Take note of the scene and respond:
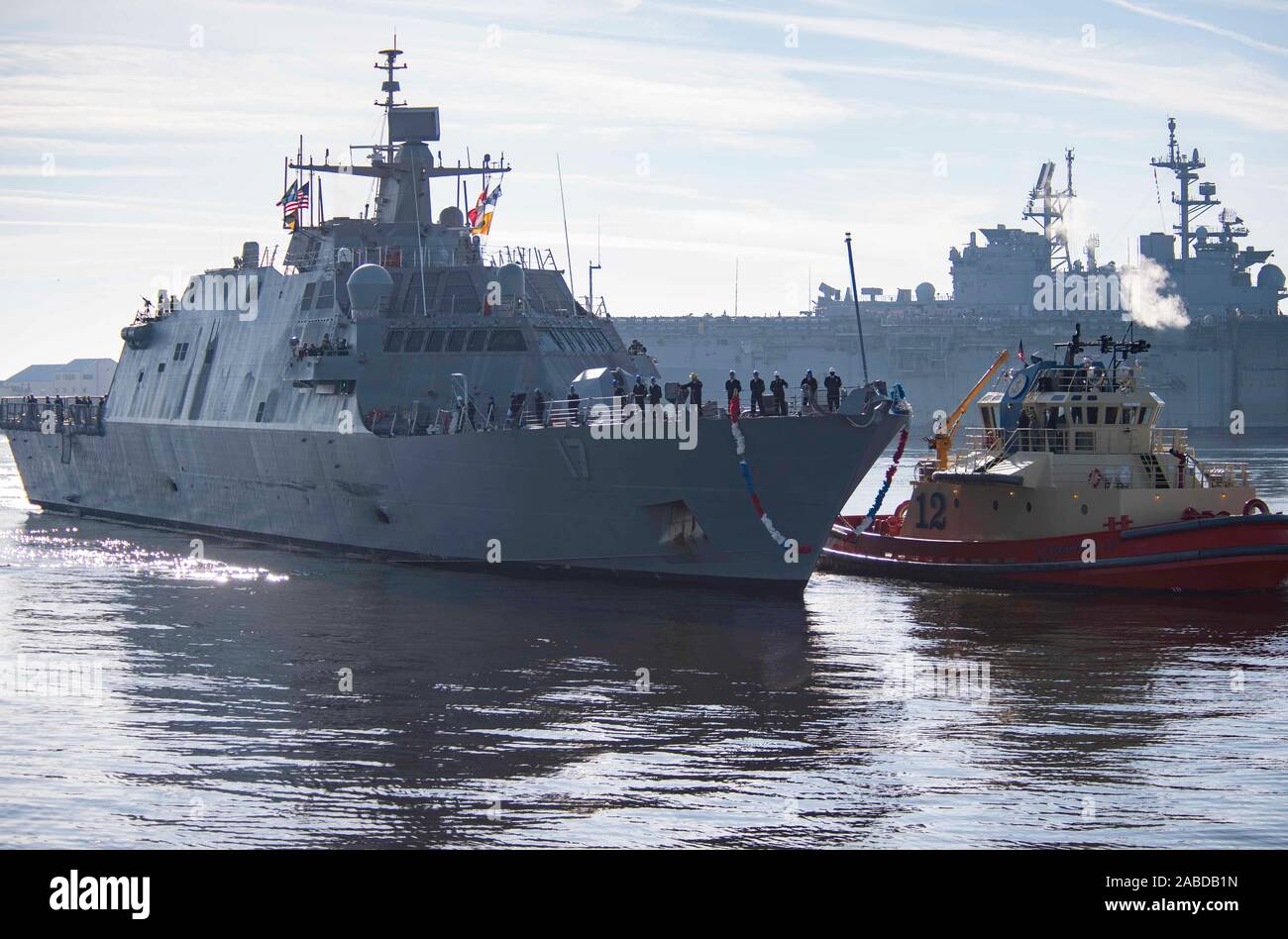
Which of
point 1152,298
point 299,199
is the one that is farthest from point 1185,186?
point 299,199

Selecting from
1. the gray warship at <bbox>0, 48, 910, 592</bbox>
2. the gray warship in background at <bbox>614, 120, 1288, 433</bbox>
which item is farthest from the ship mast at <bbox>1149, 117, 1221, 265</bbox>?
the gray warship at <bbox>0, 48, 910, 592</bbox>

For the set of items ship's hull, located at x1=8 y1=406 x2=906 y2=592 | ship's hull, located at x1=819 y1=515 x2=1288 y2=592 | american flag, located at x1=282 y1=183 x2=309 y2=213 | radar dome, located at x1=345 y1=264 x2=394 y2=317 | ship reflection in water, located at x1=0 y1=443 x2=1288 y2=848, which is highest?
american flag, located at x1=282 y1=183 x2=309 y2=213

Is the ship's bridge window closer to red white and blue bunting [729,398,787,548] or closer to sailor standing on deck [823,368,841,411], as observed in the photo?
red white and blue bunting [729,398,787,548]

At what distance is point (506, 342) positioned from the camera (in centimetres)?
3203

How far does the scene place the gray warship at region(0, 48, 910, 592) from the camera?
26.4 meters

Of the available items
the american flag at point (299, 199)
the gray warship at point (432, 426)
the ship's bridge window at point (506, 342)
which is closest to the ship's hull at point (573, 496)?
the gray warship at point (432, 426)

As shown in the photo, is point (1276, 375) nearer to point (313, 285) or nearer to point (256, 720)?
point (313, 285)

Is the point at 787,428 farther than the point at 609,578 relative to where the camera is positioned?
No

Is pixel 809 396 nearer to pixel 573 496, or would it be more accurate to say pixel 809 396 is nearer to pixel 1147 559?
pixel 573 496

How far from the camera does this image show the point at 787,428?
25.7 metres

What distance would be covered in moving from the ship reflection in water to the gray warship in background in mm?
87236

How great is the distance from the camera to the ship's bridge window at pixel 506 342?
31828 millimetres
